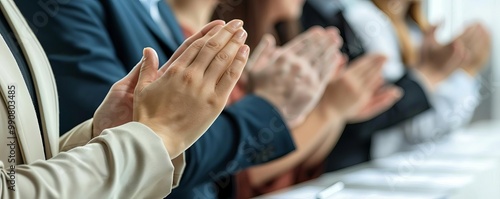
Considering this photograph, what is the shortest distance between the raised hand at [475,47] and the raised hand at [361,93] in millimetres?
484

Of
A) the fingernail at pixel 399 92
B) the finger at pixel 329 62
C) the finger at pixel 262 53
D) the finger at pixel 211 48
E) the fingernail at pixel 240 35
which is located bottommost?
the finger at pixel 211 48

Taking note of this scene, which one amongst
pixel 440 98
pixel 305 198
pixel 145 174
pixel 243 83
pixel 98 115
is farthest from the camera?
pixel 440 98

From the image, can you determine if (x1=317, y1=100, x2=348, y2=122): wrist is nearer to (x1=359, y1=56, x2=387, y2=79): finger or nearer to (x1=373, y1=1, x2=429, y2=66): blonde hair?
(x1=359, y1=56, x2=387, y2=79): finger

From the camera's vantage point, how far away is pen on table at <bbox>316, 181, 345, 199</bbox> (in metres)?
1.31

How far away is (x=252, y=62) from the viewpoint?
1203 mm

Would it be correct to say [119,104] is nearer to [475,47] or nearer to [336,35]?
[336,35]

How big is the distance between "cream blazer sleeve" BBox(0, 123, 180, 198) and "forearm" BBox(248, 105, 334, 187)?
0.57 metres

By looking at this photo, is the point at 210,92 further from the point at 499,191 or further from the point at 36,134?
the point at 499,191

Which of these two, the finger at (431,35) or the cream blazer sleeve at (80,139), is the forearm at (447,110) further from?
the cream blazer sleeve at (80,139)

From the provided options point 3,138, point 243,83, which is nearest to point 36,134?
point 3,138

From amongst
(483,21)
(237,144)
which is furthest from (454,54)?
(237,144)

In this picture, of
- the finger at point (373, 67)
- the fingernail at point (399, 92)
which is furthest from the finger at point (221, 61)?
the fingernail at point (399, 92)

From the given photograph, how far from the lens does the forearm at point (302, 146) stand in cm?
125

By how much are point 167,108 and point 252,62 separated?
20.3 inches
